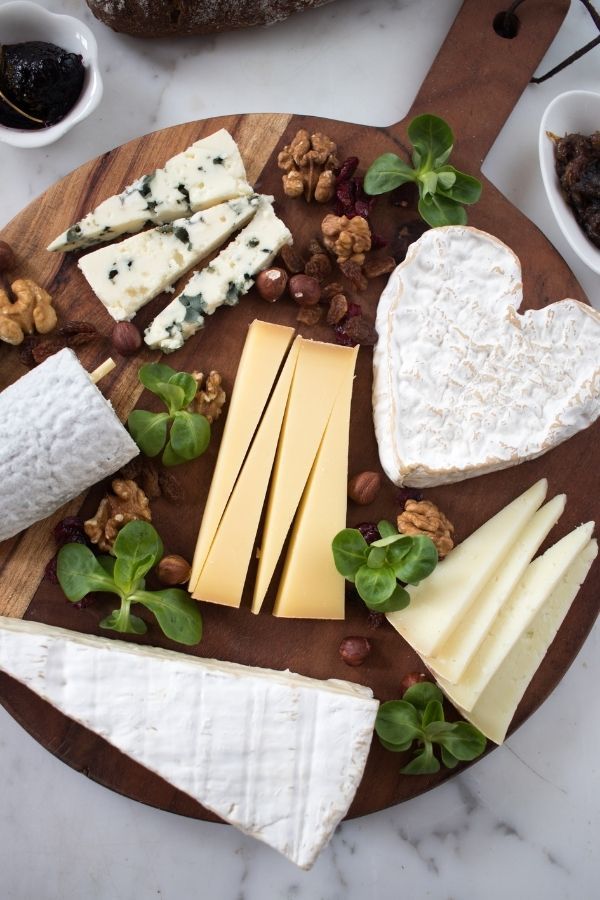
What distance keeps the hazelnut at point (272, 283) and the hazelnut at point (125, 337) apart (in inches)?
15.3

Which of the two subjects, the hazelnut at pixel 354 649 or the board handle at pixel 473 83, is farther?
the board handle at pixel 473 83

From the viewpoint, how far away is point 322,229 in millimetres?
2455

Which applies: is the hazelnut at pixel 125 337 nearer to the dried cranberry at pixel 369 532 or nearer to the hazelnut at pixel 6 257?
the hazelnut at pixel 6 257

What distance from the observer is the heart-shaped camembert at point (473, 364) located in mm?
2330

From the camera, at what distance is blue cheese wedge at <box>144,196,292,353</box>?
7.75ft

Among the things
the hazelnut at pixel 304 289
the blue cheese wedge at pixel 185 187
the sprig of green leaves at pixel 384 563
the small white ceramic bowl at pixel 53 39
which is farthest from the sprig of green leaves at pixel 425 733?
the small white ceramic bowl at pixel 53 39

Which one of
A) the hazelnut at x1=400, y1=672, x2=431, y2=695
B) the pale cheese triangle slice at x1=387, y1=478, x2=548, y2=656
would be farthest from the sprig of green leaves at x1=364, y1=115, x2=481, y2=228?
the hazelnut at x1=400, y1=672, x2=431, y2=695

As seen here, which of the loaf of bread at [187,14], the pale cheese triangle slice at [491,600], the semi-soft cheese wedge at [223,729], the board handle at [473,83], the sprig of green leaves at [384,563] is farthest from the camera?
the board handle at [473,83]

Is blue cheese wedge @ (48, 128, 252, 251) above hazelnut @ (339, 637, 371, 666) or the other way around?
above

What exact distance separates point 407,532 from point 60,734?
1.13 m

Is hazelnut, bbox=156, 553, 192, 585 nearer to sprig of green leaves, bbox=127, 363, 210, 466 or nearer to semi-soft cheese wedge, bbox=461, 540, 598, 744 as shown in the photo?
sprig of green leaves, bbox=127, 363, 210, 466

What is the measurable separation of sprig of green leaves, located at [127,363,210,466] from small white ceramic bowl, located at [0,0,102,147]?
79 cm

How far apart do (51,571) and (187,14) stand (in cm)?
171

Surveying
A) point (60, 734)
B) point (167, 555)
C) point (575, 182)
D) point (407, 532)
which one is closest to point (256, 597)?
point (167, 555)
